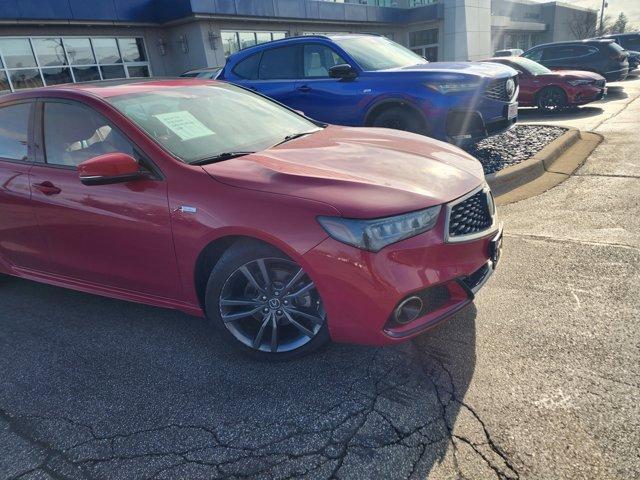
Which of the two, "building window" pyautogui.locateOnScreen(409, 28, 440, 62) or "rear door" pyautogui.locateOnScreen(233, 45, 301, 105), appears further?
"building window" pyautogui.locateOnScreen(409, 28, 440, 62)

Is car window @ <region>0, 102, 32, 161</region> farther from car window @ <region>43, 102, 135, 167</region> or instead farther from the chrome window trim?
the chrome window trim

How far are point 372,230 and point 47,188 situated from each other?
2318mm

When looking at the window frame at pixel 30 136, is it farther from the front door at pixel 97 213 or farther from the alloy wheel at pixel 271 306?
the alloy wheel at pixel 271 306

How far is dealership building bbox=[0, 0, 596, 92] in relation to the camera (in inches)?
584

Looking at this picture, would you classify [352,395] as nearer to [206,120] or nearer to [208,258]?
[208,258]

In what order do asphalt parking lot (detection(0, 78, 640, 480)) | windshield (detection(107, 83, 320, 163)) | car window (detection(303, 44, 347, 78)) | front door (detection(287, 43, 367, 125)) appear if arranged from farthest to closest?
car window (detection(303, 44, 347, 78))
front door (detection(287, 43, 367, 125))
windshield (detection(107, 83, 320, 163))
asphalt parking lot (detection(0, 78, 640, 480))

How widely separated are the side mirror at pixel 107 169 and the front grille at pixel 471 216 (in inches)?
72.2

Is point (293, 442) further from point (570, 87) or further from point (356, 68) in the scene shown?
point (570, 87)

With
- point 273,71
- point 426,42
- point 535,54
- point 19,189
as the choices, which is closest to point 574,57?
point 535,54

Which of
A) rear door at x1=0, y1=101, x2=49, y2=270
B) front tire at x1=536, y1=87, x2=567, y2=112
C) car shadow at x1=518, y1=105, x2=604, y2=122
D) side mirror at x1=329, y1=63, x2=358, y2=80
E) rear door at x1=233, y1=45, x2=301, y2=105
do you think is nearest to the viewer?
rear door at x1=0, y1=101, x2=49, y2=270

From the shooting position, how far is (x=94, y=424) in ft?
7.78

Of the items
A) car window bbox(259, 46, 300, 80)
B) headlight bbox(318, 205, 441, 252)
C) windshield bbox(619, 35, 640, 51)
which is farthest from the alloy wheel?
windshield bbox(619, 35, 640, 51)

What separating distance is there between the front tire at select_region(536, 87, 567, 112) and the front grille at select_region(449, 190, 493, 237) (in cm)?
1022

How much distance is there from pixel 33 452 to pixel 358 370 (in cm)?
167
